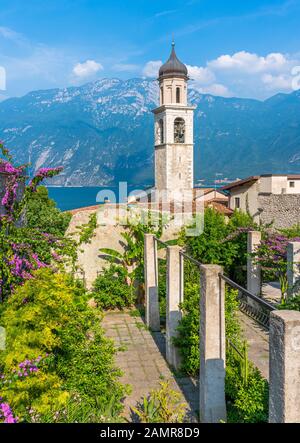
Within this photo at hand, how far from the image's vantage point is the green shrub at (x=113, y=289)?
13.1 metres

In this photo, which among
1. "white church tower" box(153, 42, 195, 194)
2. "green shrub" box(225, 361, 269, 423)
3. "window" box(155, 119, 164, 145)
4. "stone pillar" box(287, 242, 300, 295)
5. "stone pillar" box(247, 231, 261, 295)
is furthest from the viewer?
"window" box(155, 119, 164, 145)

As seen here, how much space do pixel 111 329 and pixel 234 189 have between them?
17221mm

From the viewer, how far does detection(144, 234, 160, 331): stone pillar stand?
11.5m

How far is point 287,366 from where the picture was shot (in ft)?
12.2

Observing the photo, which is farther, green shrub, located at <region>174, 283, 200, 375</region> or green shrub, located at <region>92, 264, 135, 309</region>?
green shrub, located at <region>92, 264, 135, 309</region>

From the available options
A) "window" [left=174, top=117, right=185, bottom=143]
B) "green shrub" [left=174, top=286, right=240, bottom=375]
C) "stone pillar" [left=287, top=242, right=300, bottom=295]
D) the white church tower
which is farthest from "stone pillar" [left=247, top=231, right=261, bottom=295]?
"window" [left=174, top=117, right=185, bottom=143]

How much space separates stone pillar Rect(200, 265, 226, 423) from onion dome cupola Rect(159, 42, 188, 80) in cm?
3093

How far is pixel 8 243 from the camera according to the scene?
25.6ft

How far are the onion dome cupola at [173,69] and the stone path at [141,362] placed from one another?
2674 centimetres

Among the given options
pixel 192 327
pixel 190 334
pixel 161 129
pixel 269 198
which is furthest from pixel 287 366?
pixel 161 129

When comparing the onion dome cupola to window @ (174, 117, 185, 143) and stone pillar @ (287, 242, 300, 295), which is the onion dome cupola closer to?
window @ (174, 117, 185, 143)

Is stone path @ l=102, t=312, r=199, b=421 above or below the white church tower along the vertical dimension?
below

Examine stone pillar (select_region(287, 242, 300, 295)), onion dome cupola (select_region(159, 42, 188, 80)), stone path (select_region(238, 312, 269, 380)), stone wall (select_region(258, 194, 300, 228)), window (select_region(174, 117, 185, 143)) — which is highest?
onion dome cupola (select_region(159, 42, 188, 80))

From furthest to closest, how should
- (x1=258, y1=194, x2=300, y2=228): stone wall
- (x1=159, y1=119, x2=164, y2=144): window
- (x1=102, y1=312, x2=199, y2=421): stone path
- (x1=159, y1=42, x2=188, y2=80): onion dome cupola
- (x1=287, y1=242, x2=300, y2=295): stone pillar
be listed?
(x1=159, y1=119, x2=164, y2=144): window
(x1=159, y1=42, x2=188, y2=80): onion dome cupola
(x1=258, y1=194, x2=300, y2=228): stone wall
(x1=287, y1=242, x2=300, y2=295): stone pillar
(x1=102, y1=312, x2=199, y2=421): stone path
